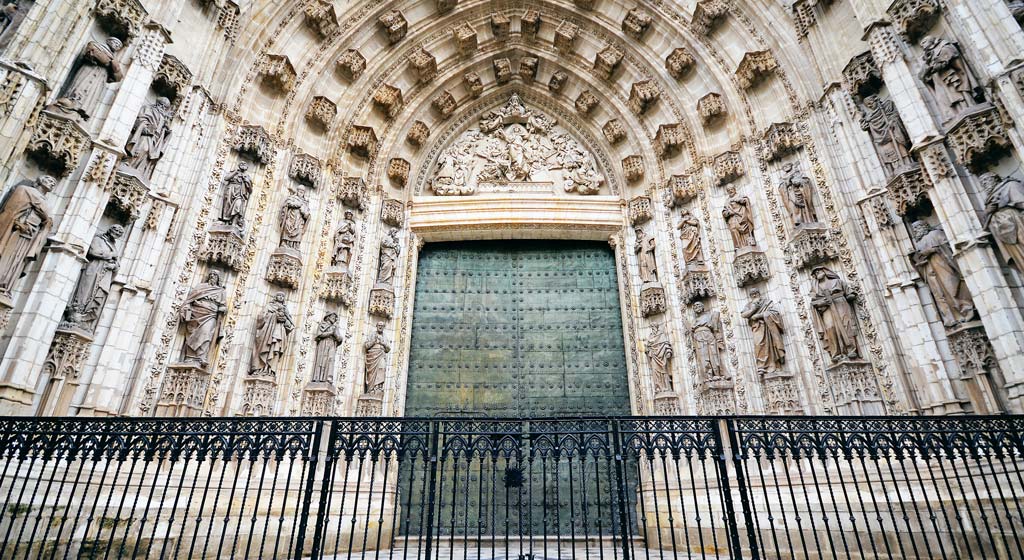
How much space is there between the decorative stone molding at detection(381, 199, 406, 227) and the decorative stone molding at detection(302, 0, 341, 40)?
9.75 feet

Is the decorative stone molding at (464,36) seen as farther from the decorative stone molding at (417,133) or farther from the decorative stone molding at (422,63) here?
the decorative stone molding at (417,133)

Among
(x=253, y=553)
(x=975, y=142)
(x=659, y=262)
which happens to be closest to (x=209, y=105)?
(x=253, y=553)

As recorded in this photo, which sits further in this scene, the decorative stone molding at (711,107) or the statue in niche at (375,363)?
the decorative stone molding at (711,107)

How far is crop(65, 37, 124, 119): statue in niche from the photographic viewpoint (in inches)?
214

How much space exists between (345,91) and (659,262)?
6254 millimetres

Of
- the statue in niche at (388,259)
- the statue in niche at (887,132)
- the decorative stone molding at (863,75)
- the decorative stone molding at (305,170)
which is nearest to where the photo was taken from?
the statue in niche at (887,132)

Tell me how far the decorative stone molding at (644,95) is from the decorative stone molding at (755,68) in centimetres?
151

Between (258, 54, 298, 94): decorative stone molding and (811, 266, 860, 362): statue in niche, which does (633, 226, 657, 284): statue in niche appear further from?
(258, 54, 298, 94): decorative stone molding

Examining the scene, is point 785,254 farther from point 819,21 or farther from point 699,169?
point 819,21

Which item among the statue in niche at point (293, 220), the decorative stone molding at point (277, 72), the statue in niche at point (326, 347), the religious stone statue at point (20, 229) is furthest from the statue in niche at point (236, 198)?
the religious stone statue at point (20, 229)

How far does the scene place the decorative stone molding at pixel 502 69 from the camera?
1098cm

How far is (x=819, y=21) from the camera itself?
756 centimetres

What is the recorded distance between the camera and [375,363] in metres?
8.18

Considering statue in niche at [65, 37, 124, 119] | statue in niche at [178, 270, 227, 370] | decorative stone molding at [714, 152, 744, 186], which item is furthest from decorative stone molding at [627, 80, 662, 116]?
statue in niche at [65, 37, 124, 119]
